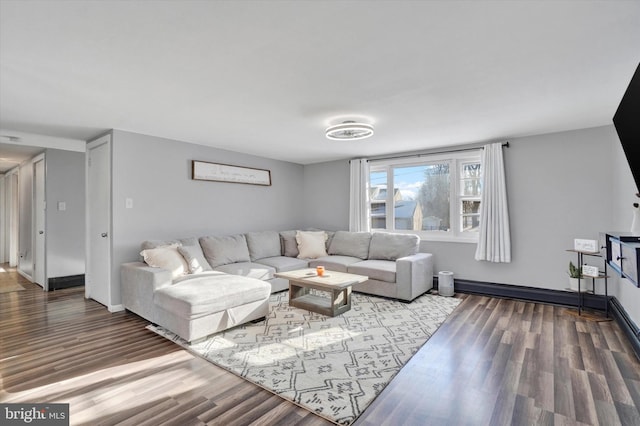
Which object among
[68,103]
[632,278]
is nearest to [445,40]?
[632,278]

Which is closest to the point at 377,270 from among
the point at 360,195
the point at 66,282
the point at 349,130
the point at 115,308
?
the point at 360,195

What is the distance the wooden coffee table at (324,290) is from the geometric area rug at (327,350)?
85 millimetres

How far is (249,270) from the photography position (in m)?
4.24

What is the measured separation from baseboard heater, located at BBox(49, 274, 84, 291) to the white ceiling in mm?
2463

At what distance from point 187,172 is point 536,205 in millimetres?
4867

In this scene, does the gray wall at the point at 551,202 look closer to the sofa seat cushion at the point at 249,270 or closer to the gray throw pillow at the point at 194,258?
the sofa seat cushion at the point at 249,270

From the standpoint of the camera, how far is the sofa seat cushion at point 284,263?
4.63 metres

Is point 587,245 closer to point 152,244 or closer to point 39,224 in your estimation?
point 152,244

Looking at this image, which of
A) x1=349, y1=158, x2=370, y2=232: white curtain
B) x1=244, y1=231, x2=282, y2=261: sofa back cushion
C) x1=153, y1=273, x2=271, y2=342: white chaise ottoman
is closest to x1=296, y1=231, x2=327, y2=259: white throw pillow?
x1=244, y1=231, x2=282, y2=261: sofa back cushion

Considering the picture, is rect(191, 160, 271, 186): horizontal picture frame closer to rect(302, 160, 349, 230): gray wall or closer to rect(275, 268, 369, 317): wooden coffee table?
rect(302, 160, 349, 230): gray wall

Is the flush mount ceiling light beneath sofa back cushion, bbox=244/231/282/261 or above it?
above

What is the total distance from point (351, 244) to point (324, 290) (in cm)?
177

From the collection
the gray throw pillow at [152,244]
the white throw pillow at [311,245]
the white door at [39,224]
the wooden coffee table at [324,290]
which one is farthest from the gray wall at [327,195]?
the white door at [39,224]

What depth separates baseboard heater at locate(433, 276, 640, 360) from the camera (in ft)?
10.00
